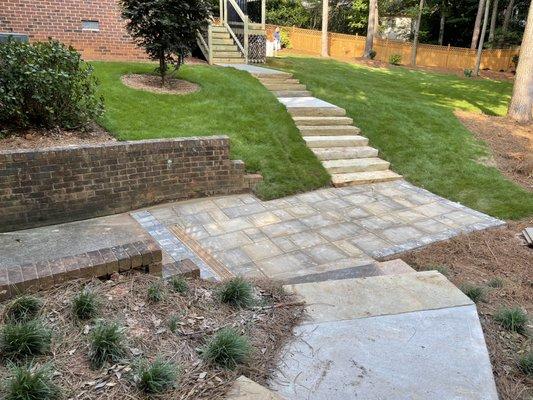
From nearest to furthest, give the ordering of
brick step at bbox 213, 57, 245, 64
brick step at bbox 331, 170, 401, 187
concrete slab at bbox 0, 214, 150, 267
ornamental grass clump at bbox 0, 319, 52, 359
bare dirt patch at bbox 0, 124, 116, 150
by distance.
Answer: ornamental grass clump at bbox 0, 319, 52, 359 < concrete slab at bbox 0, 214, 150, 267 < bare dirt patch at bbox 0, 124, 116, 150 < brick step at bbox 331, 170, 401, 187 < brick step at bbox 213, 57, 245, 64

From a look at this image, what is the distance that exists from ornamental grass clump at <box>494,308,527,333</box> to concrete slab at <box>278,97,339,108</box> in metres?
6.41

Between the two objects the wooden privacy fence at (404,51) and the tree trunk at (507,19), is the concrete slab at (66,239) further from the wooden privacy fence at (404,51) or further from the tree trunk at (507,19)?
the tree trunk at (507,19)

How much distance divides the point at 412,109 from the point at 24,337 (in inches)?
373

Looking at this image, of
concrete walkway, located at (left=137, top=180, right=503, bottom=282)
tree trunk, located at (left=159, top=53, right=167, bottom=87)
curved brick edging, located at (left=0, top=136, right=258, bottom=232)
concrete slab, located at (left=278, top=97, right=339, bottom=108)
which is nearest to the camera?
concrete walkway, located at (left=137, top=180, right=503, bottom=282)

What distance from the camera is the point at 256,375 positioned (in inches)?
81.9

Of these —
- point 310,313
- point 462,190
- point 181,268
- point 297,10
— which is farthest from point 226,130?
point 297,10

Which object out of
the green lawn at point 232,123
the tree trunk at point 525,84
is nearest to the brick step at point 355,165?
the green lawn at point 232,123

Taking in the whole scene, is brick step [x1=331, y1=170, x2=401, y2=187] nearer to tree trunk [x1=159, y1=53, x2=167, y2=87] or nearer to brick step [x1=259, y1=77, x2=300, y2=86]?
tree trunk [x1=159, y1=53, x2=167, y2=87]

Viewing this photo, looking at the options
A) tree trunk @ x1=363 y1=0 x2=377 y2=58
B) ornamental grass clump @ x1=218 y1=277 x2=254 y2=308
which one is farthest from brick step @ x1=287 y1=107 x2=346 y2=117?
tree trunk @ x1=363 y1=0 x2=377 y2=58

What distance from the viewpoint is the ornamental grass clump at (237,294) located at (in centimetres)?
266

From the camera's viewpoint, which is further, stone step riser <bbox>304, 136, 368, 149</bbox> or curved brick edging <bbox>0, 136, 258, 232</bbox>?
stone step riser <bbox>304, 136, 368, 149</bbox>

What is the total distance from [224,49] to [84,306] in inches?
448

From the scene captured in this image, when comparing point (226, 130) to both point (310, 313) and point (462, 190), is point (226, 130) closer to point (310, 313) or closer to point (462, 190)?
point (462, 190)

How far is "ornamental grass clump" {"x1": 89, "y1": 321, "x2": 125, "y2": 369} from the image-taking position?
6.57ft
